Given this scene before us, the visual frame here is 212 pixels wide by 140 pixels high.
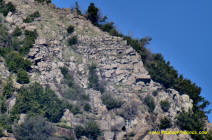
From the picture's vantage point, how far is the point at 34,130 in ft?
121

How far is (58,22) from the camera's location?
5712 cm

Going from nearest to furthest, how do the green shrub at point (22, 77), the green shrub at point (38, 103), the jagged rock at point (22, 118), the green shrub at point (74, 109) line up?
the jagged rock at point (22, 118) → the green shrub at point (38, 103) → the green shrub at point (74, 109) → the green shrub at point (22, 77)

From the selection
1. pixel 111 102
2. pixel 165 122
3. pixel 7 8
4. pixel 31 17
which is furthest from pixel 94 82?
pixel 7 8

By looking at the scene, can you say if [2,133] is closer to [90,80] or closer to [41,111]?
[41,111]

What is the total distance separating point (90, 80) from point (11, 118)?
47.3ft

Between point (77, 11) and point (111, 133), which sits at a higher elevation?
point (77, 11)

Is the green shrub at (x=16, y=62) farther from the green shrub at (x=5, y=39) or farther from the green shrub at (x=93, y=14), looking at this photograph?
the green shrub at (x=93, y=14)

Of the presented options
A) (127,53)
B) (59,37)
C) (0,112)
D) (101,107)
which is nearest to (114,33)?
(127,53)

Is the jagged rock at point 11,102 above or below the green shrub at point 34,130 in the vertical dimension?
above

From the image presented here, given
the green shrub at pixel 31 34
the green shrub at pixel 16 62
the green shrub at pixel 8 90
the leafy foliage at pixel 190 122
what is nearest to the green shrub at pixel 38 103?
the green shrub at pixel 8 90

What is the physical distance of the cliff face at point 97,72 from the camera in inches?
1681

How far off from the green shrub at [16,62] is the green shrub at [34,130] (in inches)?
388

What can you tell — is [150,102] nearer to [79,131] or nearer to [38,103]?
[79,131]

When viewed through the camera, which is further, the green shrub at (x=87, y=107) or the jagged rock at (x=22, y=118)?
the green shrub at (x=87, y=107)
